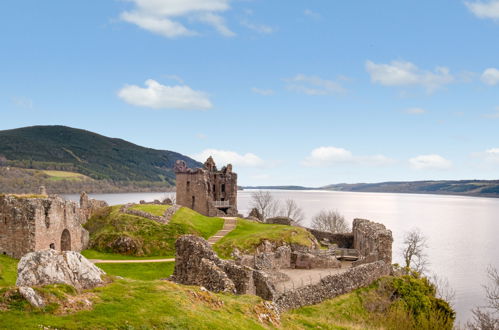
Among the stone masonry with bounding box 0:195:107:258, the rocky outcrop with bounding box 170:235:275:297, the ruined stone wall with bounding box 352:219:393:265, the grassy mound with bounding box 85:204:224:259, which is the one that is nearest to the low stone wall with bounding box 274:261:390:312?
the ruined stone wall with bounding box 352:219:393:265

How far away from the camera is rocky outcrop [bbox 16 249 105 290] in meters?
12.5

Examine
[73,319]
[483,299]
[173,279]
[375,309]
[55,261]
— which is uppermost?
[55,261]

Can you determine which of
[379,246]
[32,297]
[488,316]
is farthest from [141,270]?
[488,316]

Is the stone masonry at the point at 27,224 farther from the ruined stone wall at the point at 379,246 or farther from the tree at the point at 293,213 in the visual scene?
the tree at the point at 293,213

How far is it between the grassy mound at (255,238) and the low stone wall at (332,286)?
46.4ft

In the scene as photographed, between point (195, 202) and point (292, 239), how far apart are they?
2669cm

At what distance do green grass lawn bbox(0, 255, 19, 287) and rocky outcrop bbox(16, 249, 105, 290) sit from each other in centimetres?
1011

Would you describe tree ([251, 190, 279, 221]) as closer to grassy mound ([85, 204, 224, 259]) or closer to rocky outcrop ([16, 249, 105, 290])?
grassy mound ([85, 204, 224, 259])

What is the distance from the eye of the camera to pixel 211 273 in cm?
1986

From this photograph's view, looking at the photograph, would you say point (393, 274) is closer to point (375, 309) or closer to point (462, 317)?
point (375, 309)

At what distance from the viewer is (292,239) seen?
45.8m

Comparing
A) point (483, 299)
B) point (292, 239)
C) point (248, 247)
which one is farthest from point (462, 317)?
point (248, 247)

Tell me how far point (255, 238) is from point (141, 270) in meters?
13.4

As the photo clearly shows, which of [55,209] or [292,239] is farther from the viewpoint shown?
[292,239]
